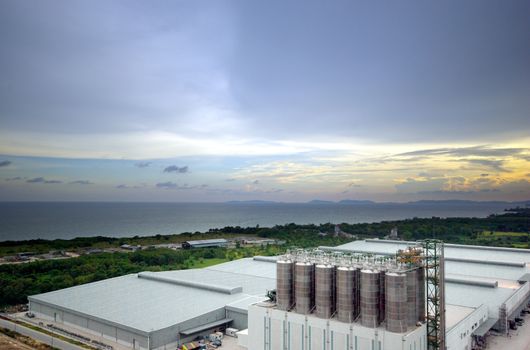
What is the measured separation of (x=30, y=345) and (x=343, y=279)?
31.4 meters

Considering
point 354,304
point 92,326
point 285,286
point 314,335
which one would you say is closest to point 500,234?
Result: point 354,304

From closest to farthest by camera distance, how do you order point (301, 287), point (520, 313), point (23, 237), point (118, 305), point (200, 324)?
point (301, 287), point (200, 324), point (118, 305), point (520, 313), point (23, 237)

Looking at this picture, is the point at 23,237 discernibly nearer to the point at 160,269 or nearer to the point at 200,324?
the point at 160,269

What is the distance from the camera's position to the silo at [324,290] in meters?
27.1

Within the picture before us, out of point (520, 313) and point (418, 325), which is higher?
point (418, 325)

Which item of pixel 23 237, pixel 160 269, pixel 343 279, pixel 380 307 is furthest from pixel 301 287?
pixel 23 237

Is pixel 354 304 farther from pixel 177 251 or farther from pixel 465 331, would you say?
pixel 177 251

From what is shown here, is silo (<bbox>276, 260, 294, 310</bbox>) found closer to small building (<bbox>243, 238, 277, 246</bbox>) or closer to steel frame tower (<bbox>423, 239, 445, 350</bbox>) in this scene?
steel frame tower (<bbox>423, 239, 445, 350</bbox>)

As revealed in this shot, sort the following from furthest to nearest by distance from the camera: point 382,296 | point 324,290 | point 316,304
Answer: point 316,304
point 324,290
point 382,296

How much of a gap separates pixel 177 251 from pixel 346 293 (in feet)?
210

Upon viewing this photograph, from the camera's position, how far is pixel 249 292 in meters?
48.0

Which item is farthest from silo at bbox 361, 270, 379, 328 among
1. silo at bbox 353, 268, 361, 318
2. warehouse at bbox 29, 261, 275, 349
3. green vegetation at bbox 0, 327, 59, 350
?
green vegetation at bbox 0, 327, 59, 350

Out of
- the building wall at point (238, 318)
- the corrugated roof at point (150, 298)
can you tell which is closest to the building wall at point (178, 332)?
the corrugated roof at point (150, 298)

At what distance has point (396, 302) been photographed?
24.7 m
